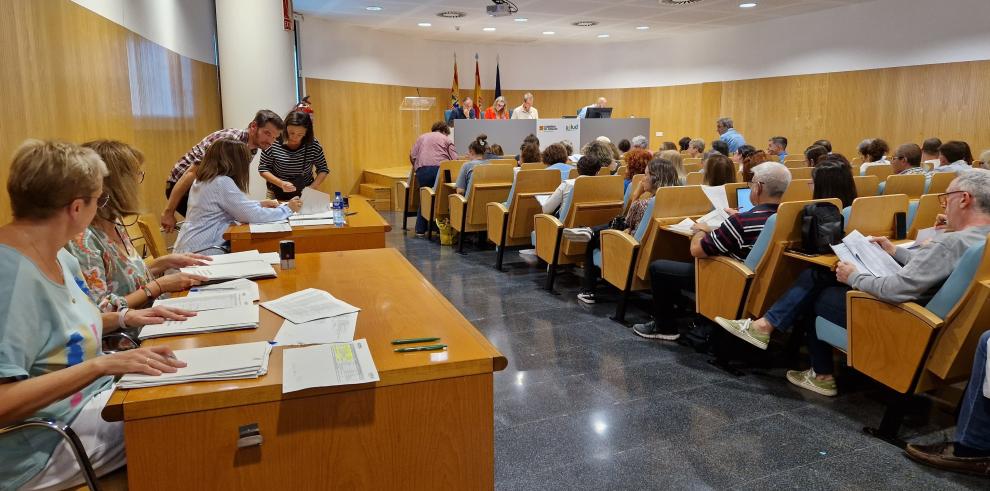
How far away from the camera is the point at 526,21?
36.0 feet

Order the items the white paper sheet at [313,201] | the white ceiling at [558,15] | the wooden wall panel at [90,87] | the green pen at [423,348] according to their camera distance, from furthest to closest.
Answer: the white ceiling at [558,15] → the white paper sheet at [313,201] → the wooden wall panel at [90,87] → the green pen at [423,348]

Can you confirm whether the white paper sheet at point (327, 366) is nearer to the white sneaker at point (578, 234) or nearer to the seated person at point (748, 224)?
the seated person at point (748, 224)

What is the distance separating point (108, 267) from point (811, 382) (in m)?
3.25

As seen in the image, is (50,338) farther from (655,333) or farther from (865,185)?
(865,185)

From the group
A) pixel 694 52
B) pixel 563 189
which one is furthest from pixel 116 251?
pixel 694 52

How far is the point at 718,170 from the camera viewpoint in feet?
14.8

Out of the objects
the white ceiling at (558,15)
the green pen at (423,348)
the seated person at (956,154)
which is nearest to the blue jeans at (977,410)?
the green pen at (423,348)

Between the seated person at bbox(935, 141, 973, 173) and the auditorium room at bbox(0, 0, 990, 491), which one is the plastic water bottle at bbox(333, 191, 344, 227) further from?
the seated person at bbox(935, 141, 973, 173)

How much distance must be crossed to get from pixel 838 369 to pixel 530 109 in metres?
8.33

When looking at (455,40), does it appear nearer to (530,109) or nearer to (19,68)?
(530,109)

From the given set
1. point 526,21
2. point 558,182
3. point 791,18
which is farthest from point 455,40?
point 558,182

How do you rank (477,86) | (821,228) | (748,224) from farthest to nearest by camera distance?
(477,86)
(748,224)
(821,228)

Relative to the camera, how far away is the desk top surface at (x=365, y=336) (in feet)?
4.50

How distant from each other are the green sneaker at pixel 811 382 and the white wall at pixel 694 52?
25.9 feet
